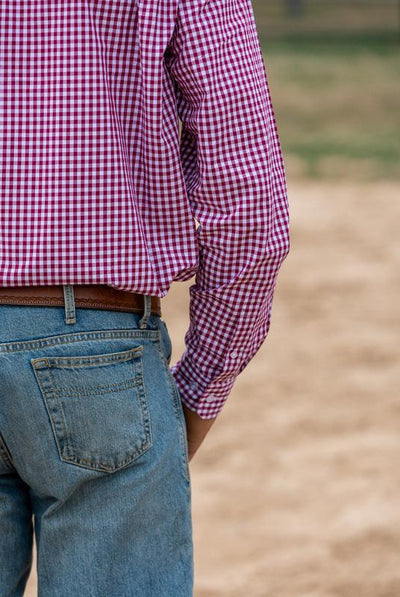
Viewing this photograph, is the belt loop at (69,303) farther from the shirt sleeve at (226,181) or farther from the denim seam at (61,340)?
the shirt sleeve at (226,181)

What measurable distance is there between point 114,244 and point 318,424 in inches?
96.3

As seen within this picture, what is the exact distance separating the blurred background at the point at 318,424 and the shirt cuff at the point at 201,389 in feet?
4.03

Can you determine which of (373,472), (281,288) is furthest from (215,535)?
(281,288)

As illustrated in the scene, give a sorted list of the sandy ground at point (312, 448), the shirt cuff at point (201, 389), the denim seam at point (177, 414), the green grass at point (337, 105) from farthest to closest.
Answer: the green grass at point (337, 105) < the sandy ground at point (312, 448) < the shirt cuff at point (201, 389) < the denim seam at point (177, 414)

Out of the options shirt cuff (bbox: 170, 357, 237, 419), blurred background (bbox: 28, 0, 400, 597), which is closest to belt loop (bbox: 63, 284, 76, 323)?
shirt cuff (bbox: 170, 357, 237, 419)

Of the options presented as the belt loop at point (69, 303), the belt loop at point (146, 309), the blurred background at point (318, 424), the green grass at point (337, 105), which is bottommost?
the green grass at point (337, 105)

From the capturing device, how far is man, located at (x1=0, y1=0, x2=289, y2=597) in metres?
1.25

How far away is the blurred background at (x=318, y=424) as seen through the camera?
2715 mm

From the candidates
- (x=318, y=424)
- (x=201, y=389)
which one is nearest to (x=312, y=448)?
(x=318, y=424)

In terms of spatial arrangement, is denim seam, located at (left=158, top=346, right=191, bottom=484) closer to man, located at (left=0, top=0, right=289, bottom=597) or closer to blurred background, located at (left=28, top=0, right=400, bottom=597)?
man, located at (left=0, top=0, right=289, bottom=597)

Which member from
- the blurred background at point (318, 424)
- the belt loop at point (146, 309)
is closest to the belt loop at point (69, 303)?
the belt loop at point (146, 309)

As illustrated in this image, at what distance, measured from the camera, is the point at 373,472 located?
10.6ft

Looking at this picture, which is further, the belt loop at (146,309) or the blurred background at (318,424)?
the blurred background at (318,424)

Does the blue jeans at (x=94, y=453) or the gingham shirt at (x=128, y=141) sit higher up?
the gingham shirt at (x=128, y=141)
